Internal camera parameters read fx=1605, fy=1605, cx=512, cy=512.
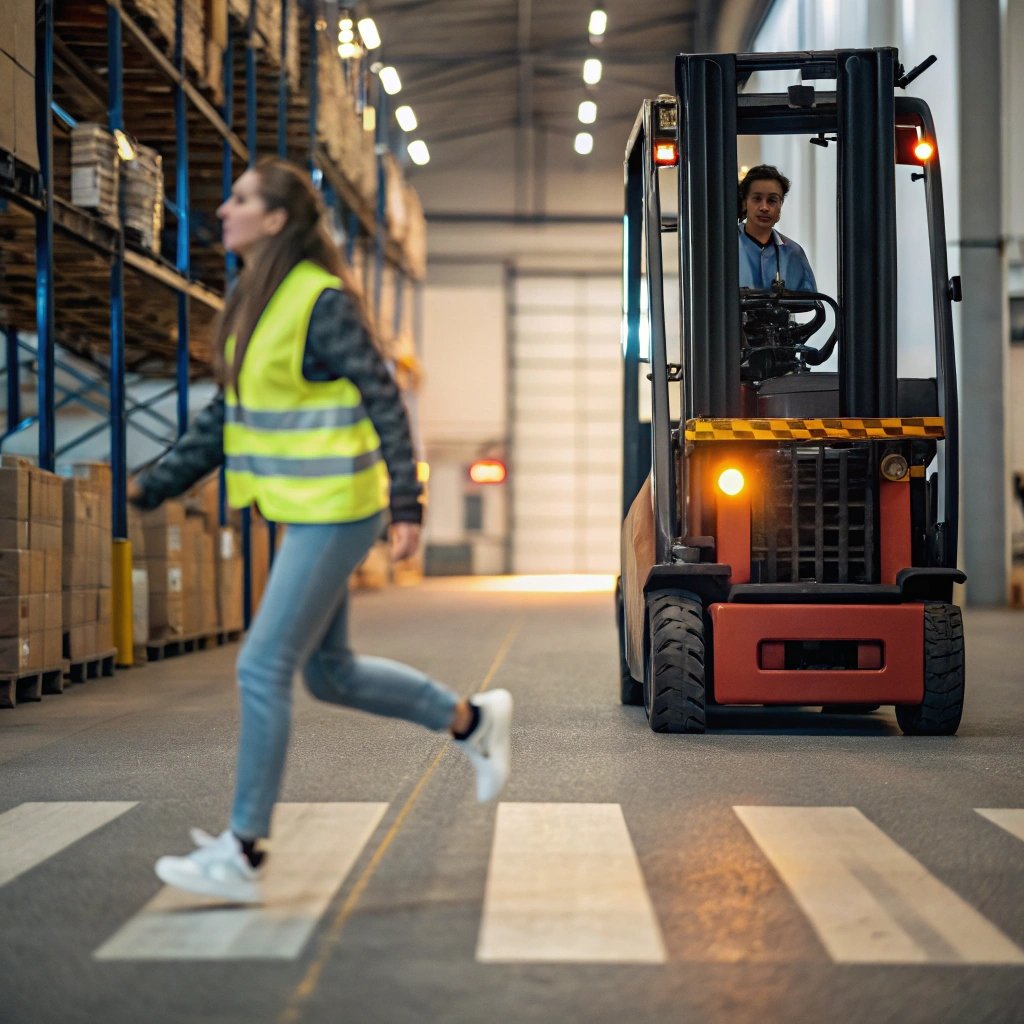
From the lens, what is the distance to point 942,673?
24.3 ft

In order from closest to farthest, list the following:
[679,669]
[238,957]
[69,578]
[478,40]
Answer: [238,957]
[679,669]
[69,578]
[478,40]

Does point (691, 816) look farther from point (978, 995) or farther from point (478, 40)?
point (478, 40)

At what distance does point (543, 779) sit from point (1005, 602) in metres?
17.0

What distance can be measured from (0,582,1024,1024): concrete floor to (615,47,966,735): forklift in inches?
14.4

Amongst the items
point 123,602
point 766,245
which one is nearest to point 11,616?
point 123,602

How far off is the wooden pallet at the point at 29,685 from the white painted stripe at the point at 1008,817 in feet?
19.5

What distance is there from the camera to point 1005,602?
72.0ft

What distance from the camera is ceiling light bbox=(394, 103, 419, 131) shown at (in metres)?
34.5

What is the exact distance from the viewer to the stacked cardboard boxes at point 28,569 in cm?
941

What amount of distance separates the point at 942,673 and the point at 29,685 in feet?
18.1

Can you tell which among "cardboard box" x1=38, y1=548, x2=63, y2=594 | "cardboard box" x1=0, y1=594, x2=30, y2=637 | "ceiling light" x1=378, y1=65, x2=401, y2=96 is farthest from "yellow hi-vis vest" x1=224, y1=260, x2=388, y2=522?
"ceiling light" x1=378, y1=65, x2=401, y2=96

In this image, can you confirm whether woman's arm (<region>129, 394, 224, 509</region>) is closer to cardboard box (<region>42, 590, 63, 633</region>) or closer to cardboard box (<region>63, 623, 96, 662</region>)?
cardboard box (<region>42, 590, 63, 633</region>)

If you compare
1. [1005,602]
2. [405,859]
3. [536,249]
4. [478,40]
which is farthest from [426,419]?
[405,859]

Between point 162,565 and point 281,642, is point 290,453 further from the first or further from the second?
point 162,565
